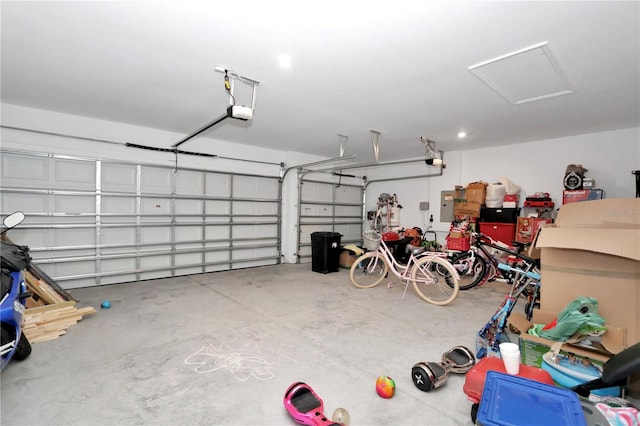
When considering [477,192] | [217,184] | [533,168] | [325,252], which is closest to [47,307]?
[217,184]

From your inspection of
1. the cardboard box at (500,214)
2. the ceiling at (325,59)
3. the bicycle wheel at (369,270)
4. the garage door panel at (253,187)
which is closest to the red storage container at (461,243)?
the cardboard box at (500,214)

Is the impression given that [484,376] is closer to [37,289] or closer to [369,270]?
[369,270]

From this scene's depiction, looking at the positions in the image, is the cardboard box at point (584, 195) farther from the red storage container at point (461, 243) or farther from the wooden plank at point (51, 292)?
the wooden plank at point (51, 292)

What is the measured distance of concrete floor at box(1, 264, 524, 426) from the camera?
6.17 feet

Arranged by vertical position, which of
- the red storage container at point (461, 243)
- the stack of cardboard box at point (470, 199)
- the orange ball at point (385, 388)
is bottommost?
the orange ball at point (385, 388)

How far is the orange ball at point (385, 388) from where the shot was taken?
201cm

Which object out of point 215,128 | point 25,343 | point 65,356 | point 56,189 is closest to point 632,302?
point 65,356

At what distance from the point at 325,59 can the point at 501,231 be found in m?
4.93

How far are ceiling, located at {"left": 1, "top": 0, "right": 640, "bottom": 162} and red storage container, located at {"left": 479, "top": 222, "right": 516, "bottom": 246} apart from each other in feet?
6.18

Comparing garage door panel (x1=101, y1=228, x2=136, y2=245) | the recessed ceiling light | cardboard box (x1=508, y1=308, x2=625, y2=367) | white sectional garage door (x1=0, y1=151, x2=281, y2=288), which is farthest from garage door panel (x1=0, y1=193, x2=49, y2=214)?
cardboard box (x1=508, y1=308, x2=625, y2=367)

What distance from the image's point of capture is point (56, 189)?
4449 millimetres

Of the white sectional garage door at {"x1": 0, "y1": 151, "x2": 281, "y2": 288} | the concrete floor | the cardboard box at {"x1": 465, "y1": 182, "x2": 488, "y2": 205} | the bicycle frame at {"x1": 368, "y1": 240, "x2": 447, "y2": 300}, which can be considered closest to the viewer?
the concrete floor

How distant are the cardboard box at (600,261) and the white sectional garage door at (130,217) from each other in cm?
534

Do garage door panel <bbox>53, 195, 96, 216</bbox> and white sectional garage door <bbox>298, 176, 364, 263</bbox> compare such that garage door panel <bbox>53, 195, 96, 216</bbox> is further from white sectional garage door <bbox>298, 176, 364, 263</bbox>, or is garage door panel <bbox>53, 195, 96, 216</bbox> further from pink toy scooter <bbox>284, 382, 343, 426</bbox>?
pink toy scooter <bbox>284, 382, 343, 426</bbox>
